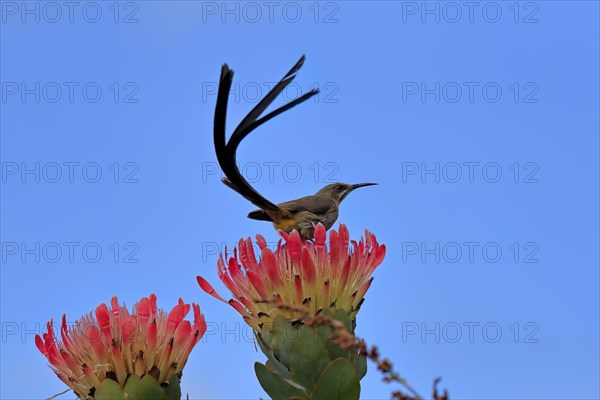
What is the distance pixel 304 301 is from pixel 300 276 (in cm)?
9

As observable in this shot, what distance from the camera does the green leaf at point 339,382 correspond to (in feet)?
7.85

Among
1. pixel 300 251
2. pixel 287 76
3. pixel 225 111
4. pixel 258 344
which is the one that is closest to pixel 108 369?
pixel 258 344

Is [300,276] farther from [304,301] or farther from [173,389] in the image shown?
[173,389]

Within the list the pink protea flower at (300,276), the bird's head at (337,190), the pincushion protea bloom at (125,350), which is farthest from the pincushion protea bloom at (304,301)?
the bird's head at (337,190)

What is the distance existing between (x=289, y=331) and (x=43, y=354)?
3.03 ft

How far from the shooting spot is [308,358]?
8.34 ft

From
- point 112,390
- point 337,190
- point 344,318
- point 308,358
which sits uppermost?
point 337,190

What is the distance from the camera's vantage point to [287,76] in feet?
9.03

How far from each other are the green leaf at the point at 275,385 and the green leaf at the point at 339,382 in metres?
0.12

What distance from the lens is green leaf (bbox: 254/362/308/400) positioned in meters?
2.51

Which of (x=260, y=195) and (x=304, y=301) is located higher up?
(x=260, y=195)

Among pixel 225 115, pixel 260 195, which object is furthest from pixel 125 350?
pixel 260 195

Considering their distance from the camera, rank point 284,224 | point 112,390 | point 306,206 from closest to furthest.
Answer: point 112,390
point 284,224
point 306,206

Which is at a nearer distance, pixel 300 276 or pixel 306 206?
pixel 300 276
